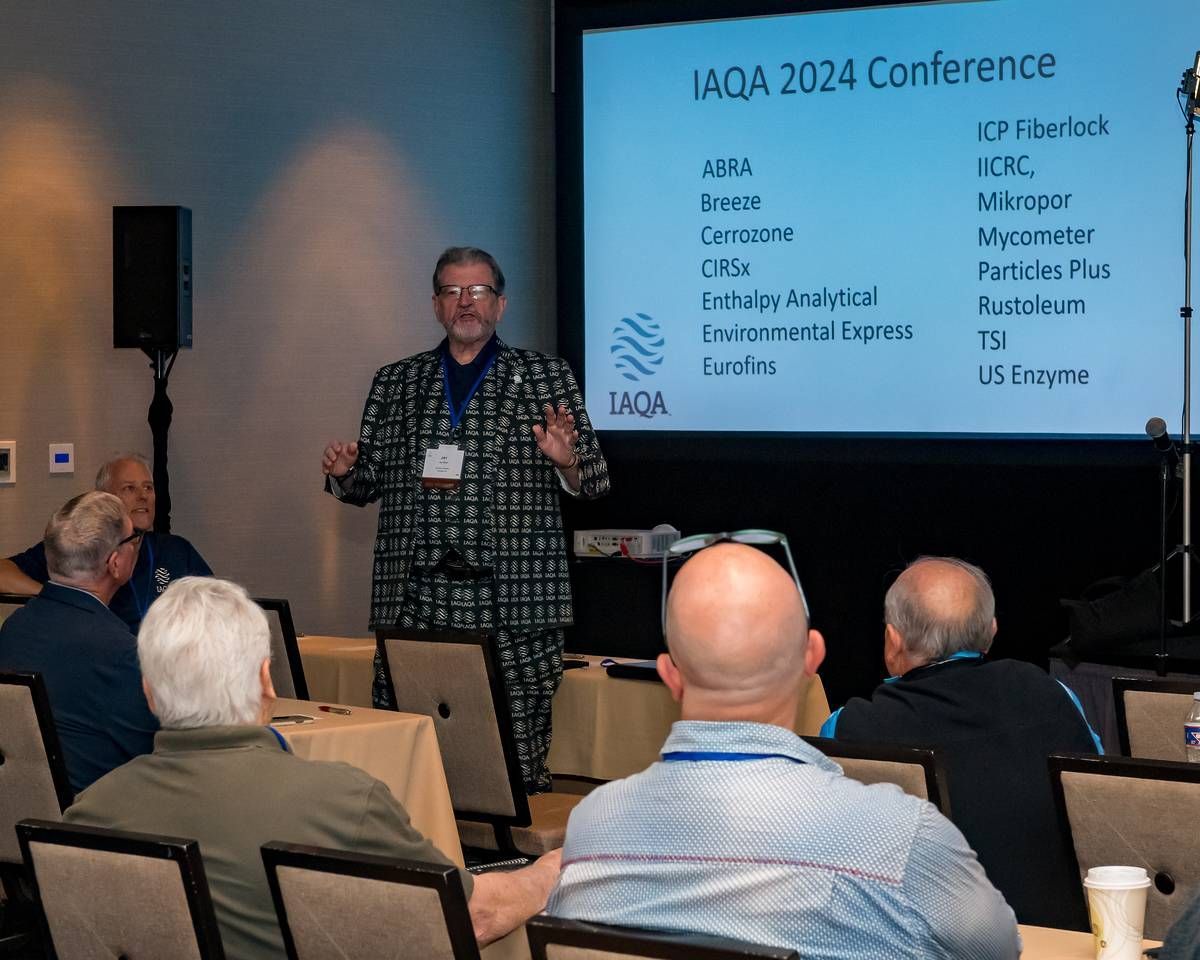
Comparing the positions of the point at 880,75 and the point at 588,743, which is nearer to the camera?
the point at 588,743

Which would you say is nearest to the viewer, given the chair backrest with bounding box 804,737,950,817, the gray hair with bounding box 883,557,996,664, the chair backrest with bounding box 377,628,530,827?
the chair backrest with bounding box 804,737,950,817

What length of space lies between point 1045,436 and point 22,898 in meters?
3.73

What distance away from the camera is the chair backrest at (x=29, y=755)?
3.16 meters

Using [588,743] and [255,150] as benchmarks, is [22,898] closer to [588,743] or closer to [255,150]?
[588,743]

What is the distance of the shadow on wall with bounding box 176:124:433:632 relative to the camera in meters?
6.18

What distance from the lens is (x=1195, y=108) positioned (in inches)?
189

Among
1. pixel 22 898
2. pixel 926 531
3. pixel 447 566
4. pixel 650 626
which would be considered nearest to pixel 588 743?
pixel 447 566

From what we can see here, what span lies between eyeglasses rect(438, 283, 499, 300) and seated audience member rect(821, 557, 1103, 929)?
6.90 ft

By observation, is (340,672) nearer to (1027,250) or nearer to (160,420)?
(160,420)

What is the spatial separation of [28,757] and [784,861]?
215cm

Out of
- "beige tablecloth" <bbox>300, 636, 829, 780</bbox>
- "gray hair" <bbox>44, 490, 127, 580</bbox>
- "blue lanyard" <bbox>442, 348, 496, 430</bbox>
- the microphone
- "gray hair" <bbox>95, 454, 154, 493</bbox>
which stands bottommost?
"beige tablecloth" <bbox>300, 636, 829, 780</bbox>

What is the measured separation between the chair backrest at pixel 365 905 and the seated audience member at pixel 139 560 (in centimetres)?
276

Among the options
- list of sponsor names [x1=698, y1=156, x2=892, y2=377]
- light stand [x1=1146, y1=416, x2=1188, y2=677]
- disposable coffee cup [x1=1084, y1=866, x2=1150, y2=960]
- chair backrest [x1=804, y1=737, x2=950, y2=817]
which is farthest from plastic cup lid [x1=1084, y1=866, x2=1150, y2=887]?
list of sponsor names [x1=698, y1=156, x2=892, y2=377]

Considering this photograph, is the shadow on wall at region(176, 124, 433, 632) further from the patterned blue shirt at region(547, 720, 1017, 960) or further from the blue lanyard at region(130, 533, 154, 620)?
the patterned blue shirt at region(547, 720, 1017, 960)
